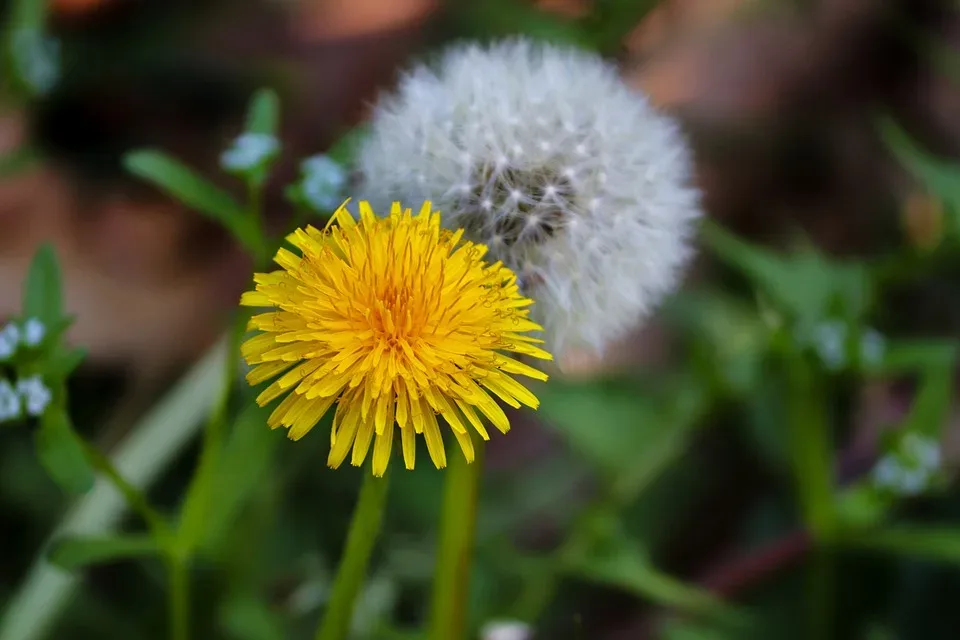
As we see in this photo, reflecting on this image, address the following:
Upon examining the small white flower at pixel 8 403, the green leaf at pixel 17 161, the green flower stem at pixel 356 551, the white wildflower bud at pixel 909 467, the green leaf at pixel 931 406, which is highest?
the green leaf at pixel 17 161

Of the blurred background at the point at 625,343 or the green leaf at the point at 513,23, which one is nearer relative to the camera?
the blurred background at the point at 625,343

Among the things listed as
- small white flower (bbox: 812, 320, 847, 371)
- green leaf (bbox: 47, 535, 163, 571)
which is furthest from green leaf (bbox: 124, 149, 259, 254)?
small white flower (bbox: 812, 320, 847, 371)

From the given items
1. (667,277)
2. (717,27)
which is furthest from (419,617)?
(717,27)

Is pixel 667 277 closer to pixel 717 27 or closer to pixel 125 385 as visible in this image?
pixel 125 385

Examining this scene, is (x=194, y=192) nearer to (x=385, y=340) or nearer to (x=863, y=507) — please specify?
(x=385, y=340)

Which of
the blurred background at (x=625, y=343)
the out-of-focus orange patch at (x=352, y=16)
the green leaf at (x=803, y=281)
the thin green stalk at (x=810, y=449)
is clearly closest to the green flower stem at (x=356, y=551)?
the blurred background at (x=625, y=343)

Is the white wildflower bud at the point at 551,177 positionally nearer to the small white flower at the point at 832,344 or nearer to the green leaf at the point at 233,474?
the green leaf at the point at 233,474
